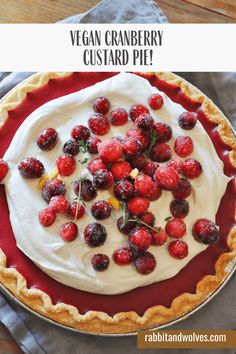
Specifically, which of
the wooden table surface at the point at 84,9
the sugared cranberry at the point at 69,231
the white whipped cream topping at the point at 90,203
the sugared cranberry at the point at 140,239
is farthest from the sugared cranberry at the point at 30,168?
the wooden table surface at the point at 84,9

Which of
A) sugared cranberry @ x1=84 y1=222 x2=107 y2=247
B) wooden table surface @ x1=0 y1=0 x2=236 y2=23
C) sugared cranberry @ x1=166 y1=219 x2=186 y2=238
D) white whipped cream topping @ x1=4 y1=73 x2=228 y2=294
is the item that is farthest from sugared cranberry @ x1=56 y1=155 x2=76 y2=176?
wooden table surface @ x1=0 y1=0 x2=236 y2=23

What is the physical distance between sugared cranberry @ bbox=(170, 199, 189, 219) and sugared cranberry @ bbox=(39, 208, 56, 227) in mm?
237

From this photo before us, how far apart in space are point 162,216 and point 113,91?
285mm

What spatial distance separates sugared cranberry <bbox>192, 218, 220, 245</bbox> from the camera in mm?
1100

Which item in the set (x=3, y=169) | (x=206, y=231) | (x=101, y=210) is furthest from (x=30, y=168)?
(x=206, y=231)

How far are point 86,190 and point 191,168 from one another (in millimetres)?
218

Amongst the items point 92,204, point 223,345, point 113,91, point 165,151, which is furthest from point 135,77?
point 223,345

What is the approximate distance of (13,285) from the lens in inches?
43.1

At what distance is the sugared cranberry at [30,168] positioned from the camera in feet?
3.61

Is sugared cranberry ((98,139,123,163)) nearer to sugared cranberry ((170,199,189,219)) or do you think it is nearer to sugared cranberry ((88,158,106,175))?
sugared cranberry ((88,158,106,175))

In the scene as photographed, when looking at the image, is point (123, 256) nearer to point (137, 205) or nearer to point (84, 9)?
point (137, 205)

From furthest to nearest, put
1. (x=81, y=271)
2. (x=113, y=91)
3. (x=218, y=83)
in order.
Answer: (x=218, y=83), (x=113, y=91), (x=81, y=271)

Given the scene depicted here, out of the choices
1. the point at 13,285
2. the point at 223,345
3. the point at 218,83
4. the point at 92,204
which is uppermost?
the point at 218,83

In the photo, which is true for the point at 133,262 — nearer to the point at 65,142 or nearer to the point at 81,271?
the point at 81,271
